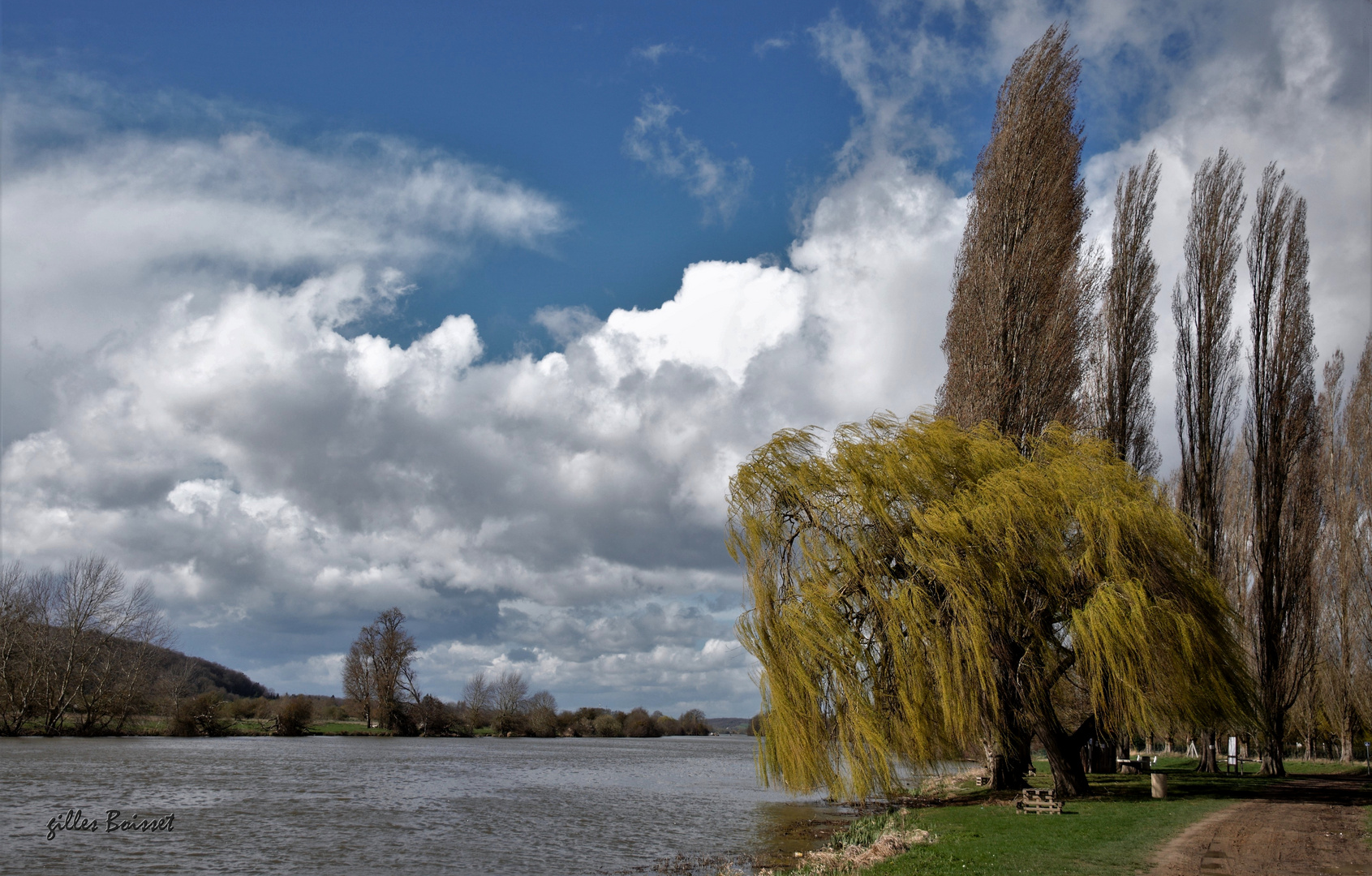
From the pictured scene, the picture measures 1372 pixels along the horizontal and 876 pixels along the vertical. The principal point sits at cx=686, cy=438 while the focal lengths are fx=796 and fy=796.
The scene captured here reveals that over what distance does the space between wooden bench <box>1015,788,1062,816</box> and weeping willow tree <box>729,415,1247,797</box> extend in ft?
6.44

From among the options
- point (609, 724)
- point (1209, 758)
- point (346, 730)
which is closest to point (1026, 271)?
point (1209, 758)

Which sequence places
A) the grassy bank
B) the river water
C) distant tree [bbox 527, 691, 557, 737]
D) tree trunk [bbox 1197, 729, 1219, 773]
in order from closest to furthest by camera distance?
the grassy bank
the river water
tree trunk [bbox 1197, 729, 1219, 773]
distant tree [bbox 527, 691, 557, 737]

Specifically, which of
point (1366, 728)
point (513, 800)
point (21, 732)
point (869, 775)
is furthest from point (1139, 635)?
point (21, 732)

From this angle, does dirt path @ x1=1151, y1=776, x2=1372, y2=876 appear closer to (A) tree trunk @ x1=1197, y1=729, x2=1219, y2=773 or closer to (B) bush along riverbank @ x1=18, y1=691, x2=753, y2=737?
(A) tree trunk @ x1=1197, y1=729, x2=1219, y2=773

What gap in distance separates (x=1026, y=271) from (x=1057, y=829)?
21567 millimetres

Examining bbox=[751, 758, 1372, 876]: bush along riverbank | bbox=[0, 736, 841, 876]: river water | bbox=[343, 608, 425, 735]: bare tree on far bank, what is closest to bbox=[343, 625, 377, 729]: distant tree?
bbox=[343, 608, 425, 735]: bare tree on far bank

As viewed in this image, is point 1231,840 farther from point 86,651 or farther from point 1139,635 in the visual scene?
point 86,651

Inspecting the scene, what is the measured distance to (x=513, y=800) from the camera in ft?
109

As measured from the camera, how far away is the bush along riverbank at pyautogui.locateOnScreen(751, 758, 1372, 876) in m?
14.3

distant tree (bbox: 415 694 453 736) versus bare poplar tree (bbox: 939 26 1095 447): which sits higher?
bare poplar tree (bbox: 939 26 1095 447)

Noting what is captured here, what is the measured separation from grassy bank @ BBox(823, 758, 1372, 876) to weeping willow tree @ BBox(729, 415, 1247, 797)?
2016 millimetres

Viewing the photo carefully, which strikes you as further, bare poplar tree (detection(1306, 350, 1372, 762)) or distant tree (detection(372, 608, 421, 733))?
distant tree (detection(372, 608, 421, 733))

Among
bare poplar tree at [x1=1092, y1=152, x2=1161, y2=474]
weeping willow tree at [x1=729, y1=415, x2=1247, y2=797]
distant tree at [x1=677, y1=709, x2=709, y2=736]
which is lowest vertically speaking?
distant tree at [x1=677, y1=709, x2=709, y2=736]

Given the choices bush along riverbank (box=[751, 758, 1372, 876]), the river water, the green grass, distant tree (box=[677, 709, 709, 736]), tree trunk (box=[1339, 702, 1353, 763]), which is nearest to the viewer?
bush along riverbank (box=[751, 758, 1372, 876])
